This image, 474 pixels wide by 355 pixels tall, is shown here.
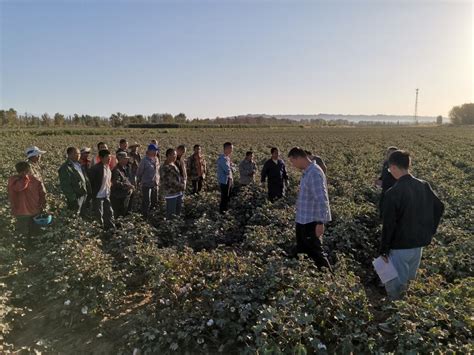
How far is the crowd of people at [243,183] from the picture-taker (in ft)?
14.7

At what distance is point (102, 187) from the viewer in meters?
7.70

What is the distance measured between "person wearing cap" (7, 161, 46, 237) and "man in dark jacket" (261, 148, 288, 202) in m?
5.11

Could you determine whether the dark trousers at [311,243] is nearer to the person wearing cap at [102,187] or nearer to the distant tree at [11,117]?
the person wearing cap at [102,187]

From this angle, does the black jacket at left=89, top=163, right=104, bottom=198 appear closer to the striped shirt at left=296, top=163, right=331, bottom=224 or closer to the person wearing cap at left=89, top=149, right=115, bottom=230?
the person wearing cap at left=89, top=149, right=115, bottom=230

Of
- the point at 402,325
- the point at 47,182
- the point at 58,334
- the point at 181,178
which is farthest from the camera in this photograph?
the point at 47,182

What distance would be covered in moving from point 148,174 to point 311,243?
4479 millimetres

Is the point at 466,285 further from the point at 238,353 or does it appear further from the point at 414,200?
the point at 238,353

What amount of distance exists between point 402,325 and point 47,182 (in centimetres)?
1128

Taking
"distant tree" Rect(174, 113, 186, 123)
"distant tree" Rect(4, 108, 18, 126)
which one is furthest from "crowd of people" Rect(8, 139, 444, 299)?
"distant tree" Rect(174, 113, 186, 123)

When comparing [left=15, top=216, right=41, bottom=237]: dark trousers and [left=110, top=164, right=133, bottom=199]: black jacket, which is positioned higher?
[left=110, top=164, right=133, bottom=199]: black jacket

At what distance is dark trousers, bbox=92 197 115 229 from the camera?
25.8 ft

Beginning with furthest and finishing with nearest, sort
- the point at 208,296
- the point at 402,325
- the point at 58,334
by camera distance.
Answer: the point at 58,334, the point at 208,296, the point at 402,325

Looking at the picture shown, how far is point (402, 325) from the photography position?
3508 mm

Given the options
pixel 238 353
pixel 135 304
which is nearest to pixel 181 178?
pixel 135 304
